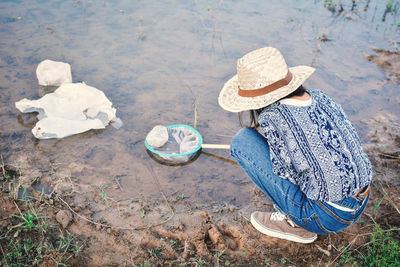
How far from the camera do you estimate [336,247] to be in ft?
7.07

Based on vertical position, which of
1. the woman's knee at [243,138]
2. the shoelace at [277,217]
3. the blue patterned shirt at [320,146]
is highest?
the blue patterned shirt at [320,146]

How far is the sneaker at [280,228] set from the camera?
213cm

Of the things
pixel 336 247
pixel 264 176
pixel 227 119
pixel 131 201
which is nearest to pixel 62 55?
pixel 227 119

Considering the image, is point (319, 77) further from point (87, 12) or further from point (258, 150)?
point (87, 12)

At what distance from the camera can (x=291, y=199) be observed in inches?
77.4

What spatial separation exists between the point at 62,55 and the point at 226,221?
125 inches

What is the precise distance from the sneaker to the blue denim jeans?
9 cm

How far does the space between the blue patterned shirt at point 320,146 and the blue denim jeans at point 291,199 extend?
0.36ft

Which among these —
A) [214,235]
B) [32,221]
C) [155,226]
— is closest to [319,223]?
[214,235]

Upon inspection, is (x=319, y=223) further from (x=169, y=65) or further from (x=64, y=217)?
(x=169, y=65)

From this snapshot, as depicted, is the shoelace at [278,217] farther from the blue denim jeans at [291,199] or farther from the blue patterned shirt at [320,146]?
the blue patterned shirt at [320,146]

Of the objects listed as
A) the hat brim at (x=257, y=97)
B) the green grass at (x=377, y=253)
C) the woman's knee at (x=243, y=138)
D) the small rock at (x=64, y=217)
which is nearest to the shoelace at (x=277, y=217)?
the green grass at (x=377, y=253)

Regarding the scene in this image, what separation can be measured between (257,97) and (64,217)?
150 cm

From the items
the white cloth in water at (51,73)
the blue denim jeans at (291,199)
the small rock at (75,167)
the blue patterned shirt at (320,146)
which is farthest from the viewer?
the white cloth in water at (51,73)
